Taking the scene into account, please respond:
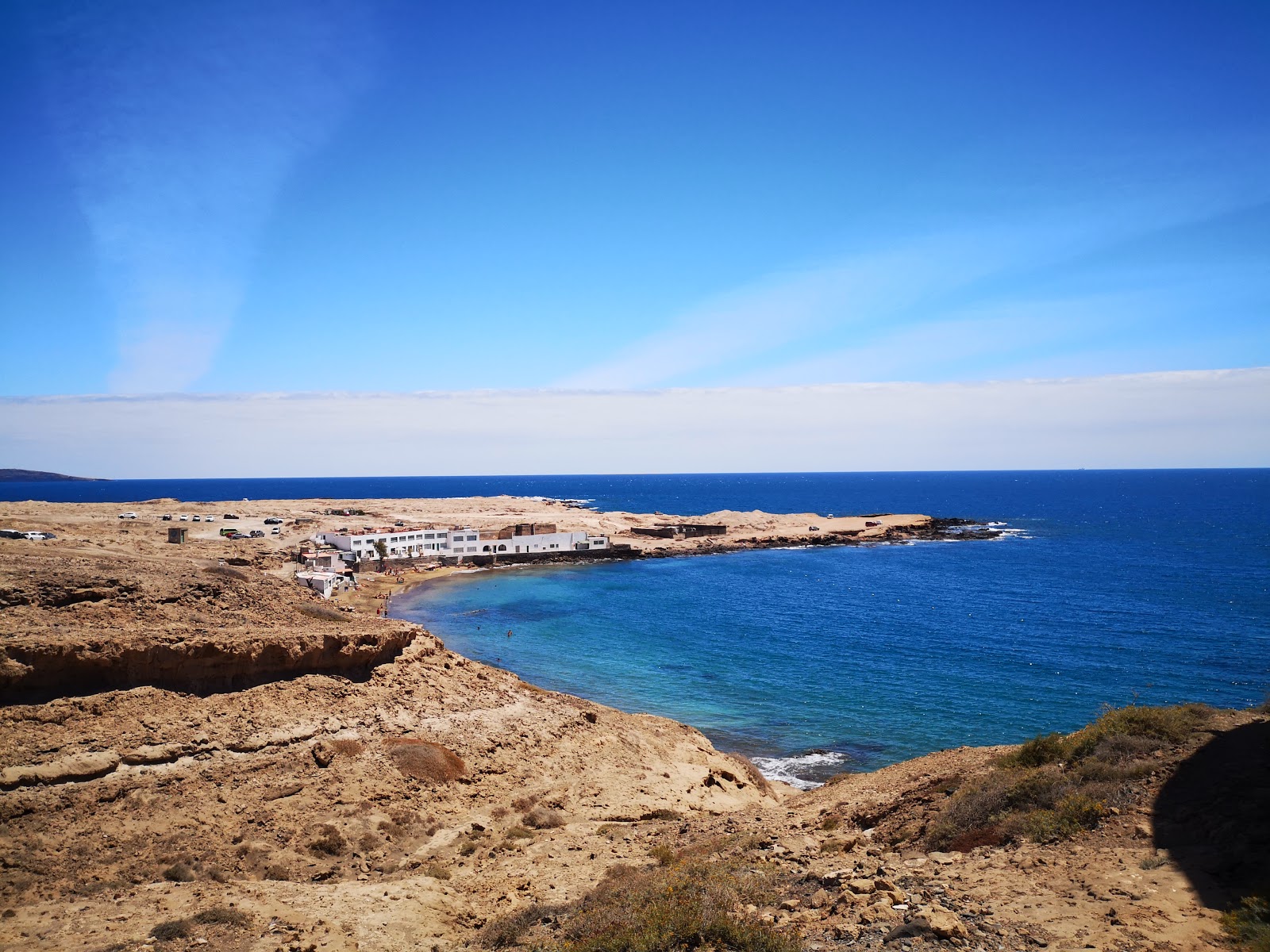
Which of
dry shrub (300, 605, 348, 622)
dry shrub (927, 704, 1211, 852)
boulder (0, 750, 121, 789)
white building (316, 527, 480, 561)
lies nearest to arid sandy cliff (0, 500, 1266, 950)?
boulder (0, 750, 121, 789)

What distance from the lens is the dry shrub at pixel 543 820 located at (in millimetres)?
16719

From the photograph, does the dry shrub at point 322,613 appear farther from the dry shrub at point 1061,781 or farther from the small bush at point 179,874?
the dry shrub at point 1061,781

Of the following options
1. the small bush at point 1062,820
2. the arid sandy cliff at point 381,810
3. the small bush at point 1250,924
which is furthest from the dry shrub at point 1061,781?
the small bush at point 1250,924

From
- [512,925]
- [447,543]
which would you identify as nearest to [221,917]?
[512,925]

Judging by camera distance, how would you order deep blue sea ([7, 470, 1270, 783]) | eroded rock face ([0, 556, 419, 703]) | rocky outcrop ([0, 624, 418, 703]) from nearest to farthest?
rocky outcrop ([0, 624, 418, 703]), eroded rock face ([0, 556, 419, 703]), deep blue sea ([7, 470, 1270, 783])

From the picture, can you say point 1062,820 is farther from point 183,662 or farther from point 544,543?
point 544,543

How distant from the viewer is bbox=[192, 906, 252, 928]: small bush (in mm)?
10773

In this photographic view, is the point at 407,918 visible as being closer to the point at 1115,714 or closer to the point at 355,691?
the point at 355,691

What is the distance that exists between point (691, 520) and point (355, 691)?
102m

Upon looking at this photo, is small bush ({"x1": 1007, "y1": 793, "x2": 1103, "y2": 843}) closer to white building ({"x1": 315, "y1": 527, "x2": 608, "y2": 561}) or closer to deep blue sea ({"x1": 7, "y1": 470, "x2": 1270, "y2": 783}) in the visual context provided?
deep blue sea ({"x1": 7, "y1": 470, "x2": 1270, "y2": 783})

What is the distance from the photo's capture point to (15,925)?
34.1 feet

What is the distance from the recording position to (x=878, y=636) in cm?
4859

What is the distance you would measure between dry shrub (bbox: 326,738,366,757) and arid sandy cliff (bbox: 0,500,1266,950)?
5 cm

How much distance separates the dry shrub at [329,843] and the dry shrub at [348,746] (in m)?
2.54
